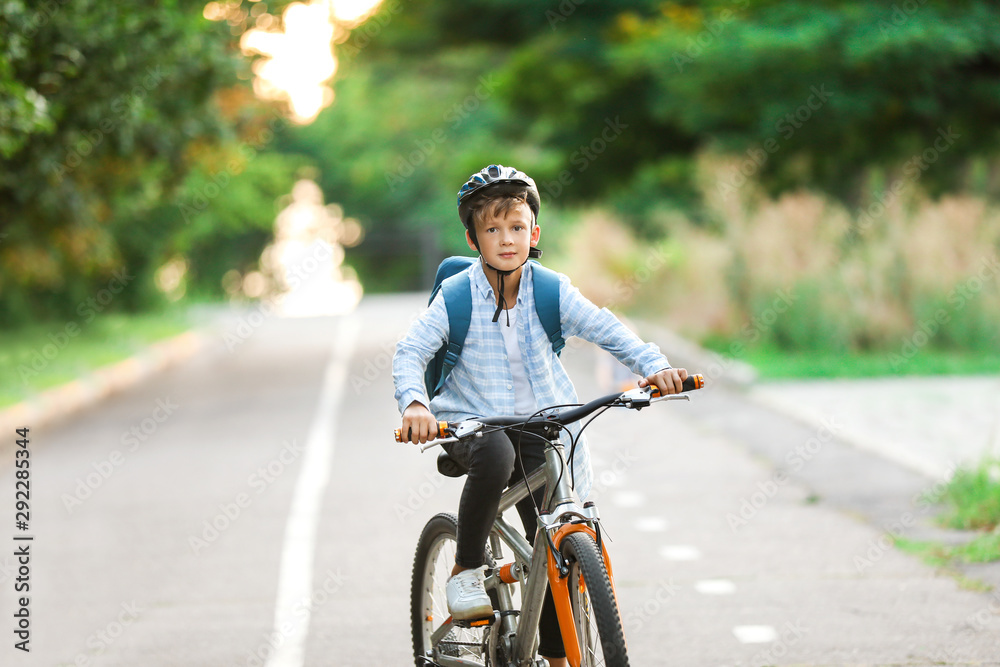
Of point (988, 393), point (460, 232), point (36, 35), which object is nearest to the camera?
point (36, 35)

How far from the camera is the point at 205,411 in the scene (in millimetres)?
13938

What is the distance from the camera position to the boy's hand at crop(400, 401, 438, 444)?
364 centimetres

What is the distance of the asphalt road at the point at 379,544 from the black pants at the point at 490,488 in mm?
1180

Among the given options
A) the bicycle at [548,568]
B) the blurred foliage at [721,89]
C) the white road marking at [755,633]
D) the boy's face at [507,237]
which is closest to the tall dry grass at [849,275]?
the blurred foliage at [721,89]

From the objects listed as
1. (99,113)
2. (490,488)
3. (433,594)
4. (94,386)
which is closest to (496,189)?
(490,488)

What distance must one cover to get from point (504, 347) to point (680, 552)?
10.7ft

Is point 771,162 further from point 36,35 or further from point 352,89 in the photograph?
point 352,89

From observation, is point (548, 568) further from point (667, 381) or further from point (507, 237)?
point (507, 237)

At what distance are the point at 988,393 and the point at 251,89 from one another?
10737 mm

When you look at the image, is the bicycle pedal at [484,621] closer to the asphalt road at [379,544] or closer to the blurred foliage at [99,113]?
the asphalt road at [379,544]

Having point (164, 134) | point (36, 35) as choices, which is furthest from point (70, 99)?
point (164, 134)

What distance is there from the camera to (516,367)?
402 cm

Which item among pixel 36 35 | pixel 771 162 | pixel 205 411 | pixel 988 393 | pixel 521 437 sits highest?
pixel 771 162

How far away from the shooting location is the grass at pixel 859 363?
1333cm
